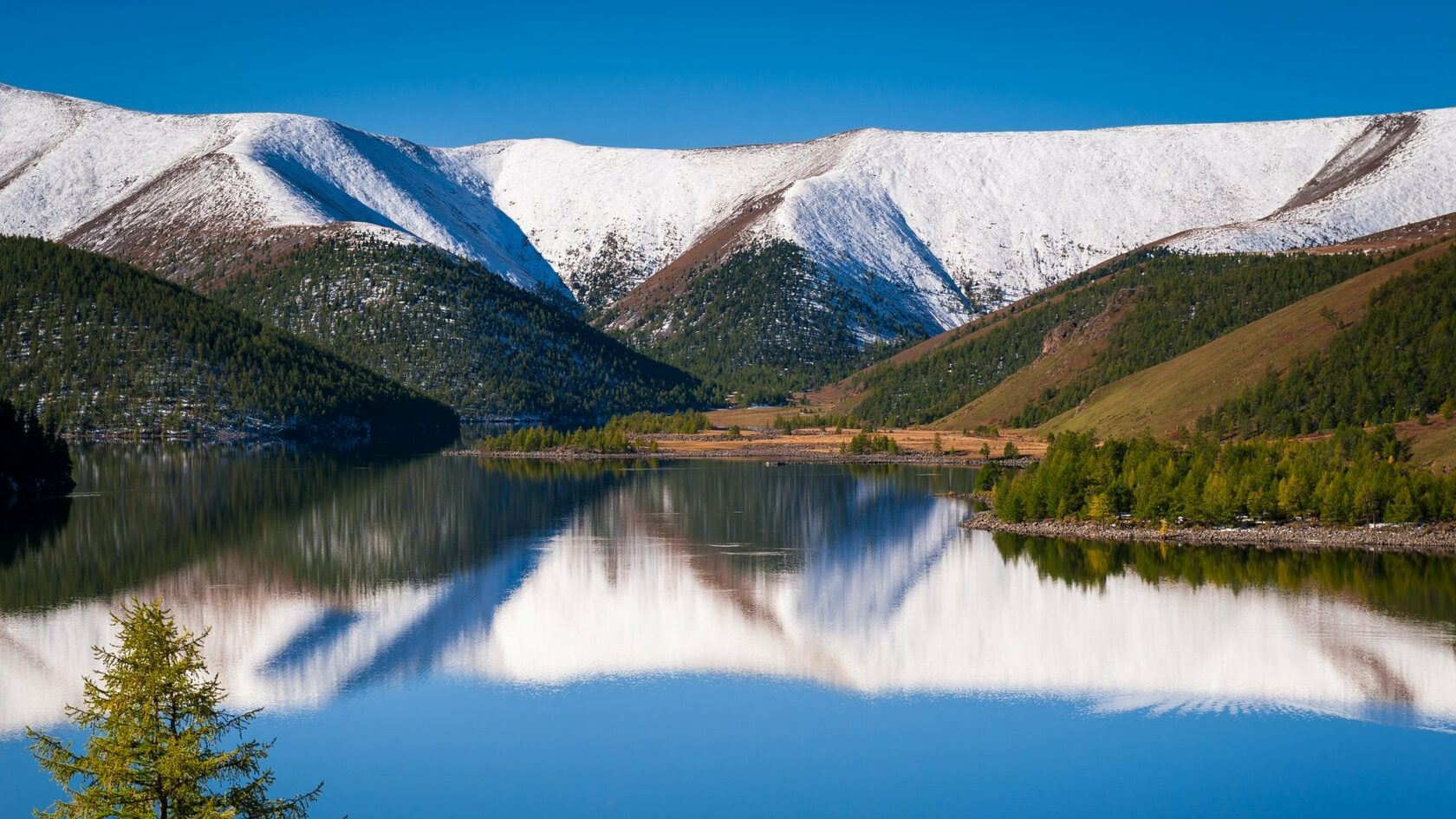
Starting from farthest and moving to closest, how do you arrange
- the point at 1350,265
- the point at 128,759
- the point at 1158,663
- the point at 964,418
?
1. the point at 964,418
2. the point at 1350,265
3. the point at 1158,663
4. the point at 128,759

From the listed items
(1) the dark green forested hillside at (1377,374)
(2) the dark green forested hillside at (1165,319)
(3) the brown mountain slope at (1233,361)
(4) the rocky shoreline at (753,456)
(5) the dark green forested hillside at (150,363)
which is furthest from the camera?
(5) the dark green forested hillside at (150,363)

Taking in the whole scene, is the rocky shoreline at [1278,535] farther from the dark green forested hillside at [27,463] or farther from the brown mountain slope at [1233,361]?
the dark green forested hillside at [27,463]

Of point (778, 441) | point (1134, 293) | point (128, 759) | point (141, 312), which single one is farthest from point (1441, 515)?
point (141, 312)

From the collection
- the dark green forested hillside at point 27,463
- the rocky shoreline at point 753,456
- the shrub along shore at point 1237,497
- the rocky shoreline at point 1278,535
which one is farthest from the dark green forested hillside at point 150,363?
the rocky shoreline at point 1278,535

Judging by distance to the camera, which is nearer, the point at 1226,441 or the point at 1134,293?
the point at 1226,441

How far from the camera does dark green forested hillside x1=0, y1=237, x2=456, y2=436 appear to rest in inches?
6358

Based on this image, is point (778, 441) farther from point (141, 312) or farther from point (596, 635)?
point (596, 635)

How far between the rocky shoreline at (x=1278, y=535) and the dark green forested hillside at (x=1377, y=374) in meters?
27.2

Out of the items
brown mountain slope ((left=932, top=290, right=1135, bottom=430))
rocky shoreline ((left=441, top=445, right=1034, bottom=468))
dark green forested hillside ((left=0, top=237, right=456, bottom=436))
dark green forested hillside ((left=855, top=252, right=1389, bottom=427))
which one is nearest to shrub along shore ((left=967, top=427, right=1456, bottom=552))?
rocky shoreline ((left=441, top=445, right=1034, bottom=468))

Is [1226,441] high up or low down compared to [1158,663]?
up

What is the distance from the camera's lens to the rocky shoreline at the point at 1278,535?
68.2 meters

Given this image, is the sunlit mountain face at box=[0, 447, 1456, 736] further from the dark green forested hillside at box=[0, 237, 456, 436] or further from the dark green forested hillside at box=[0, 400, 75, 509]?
the dark green forested hillside at box=[0, 237, 456, 436]

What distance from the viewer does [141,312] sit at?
576 ft

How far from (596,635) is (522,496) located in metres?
51.2
